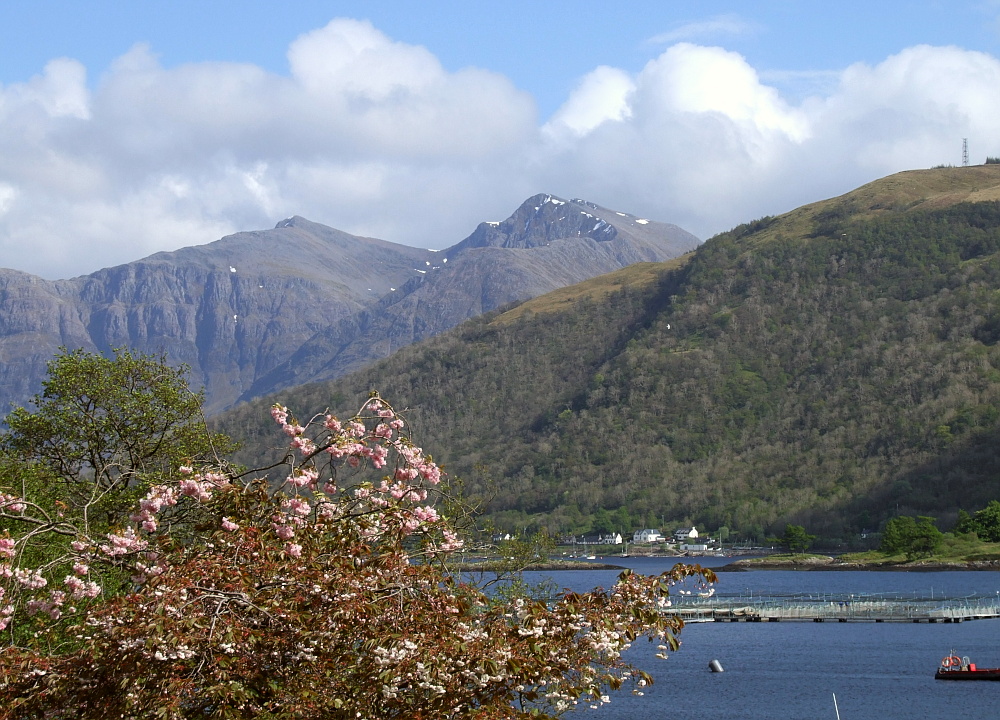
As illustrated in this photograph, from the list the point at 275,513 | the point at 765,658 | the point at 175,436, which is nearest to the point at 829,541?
the point at 765,658

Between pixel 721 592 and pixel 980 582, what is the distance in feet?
103

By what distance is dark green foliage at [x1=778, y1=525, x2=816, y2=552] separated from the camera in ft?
619

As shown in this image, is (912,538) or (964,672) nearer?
(964,672)

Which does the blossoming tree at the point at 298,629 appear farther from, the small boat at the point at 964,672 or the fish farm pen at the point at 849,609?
the fish farm pen at the point at 849,609

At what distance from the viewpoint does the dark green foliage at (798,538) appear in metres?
189

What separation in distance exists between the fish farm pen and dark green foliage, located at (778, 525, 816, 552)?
6084 centimetres

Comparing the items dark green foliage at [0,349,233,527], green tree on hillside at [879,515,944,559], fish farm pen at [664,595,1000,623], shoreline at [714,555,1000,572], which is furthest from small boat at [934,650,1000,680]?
green tree on hillside at [879,515,944,559]

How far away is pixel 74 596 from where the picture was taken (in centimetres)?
1546

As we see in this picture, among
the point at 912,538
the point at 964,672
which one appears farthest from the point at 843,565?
the point at 964,672

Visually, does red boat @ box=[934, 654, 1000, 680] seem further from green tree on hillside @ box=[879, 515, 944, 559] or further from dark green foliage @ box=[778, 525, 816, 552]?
dark green foliage @ box=[778, 525, 816, 552]

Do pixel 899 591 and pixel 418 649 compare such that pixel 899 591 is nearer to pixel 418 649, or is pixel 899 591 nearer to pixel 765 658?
pixel 765 658

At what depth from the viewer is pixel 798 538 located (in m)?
188

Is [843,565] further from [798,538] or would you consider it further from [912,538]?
[798,538]

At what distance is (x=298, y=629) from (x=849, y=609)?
10684 cm
